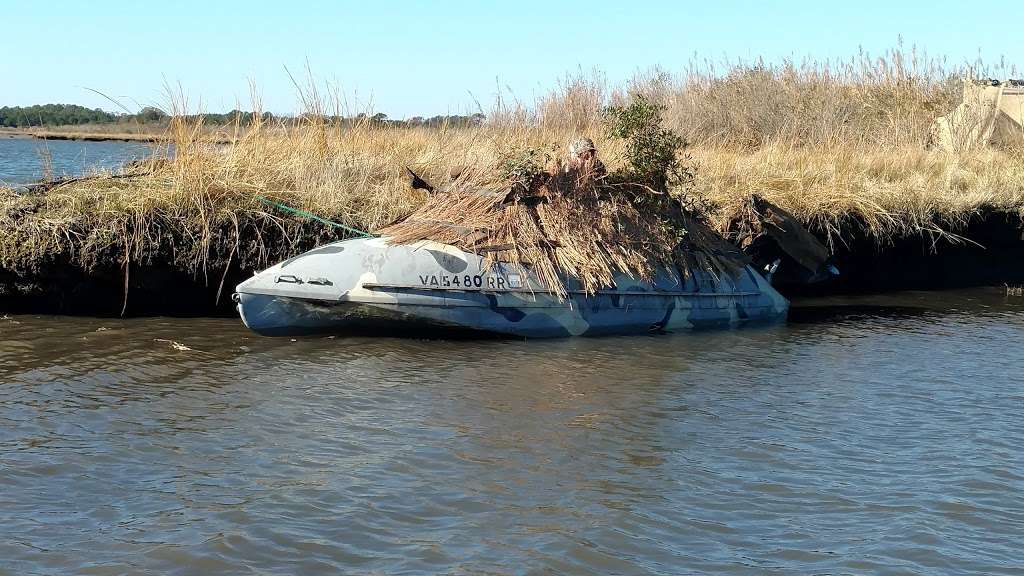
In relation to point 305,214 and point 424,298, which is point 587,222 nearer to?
point 424,298

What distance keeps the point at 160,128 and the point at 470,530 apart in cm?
694

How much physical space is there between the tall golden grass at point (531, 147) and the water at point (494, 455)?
86 cm

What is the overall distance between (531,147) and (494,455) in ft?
15.8

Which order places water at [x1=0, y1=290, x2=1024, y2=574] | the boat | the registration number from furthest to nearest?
1. the registration number
2. the boat
3. water at [x1=0, y1=290, x2=1024, y2=574]

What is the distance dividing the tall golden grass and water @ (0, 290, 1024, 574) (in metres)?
0.86

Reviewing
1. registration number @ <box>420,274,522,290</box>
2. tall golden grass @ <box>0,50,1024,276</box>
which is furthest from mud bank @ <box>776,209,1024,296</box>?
registration number @ <box>420,274,522,290</box>

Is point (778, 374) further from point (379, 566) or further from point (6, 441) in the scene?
point (6, 441)

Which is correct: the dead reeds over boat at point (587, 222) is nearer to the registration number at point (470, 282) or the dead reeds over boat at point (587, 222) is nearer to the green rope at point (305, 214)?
the registration number at point (470, 282)

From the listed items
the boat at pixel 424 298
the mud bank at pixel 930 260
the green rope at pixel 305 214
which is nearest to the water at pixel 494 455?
the boat at pixel 424 298

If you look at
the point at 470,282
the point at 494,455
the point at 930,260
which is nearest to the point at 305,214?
the point at 470,282

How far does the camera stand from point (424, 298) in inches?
307

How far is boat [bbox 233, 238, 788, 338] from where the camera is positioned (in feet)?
25.1

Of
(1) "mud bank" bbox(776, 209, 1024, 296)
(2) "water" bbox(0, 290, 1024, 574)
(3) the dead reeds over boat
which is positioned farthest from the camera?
(1) "mud bank" bbox(776, 209, 1024, 296)

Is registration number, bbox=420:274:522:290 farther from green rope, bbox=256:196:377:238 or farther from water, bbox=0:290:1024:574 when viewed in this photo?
green rope, bbox=256:196:377:238
